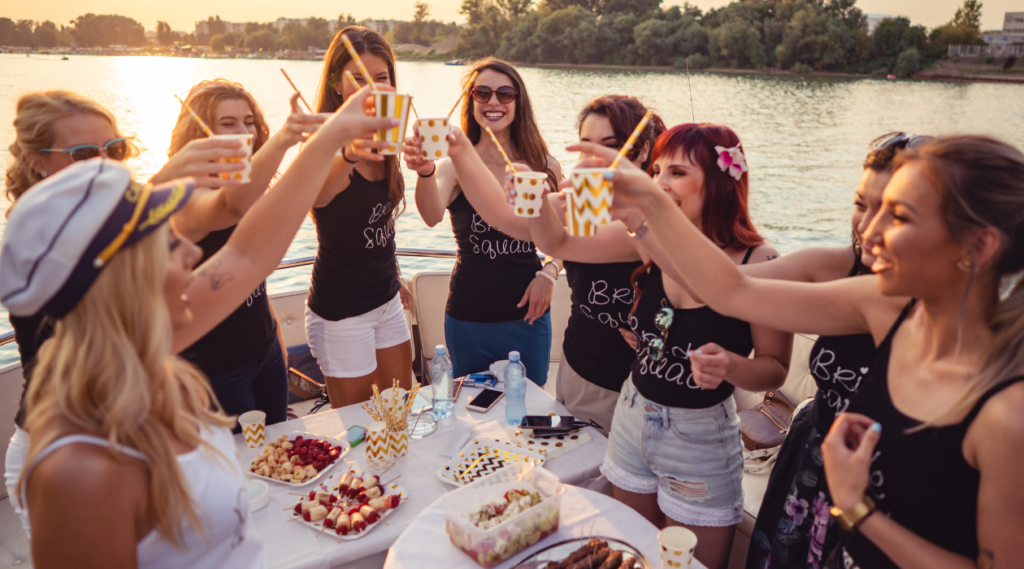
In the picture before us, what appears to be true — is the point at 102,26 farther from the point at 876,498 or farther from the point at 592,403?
the point at 876,498

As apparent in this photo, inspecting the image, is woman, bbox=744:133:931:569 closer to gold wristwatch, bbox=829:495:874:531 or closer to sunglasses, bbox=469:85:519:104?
gold wristwatch, bbox=829:495:874:531

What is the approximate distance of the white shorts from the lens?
8.71ft

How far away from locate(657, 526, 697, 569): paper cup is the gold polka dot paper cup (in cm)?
125

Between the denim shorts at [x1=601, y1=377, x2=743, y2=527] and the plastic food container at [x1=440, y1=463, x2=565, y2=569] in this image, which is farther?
the denim shorts at [x1=601, y1=377, x2=743, y2=527]

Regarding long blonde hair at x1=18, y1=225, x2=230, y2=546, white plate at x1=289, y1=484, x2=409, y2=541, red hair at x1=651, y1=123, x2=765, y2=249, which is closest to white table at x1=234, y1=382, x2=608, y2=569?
white plate at x1=289, y1=484, x2=409, y2=541

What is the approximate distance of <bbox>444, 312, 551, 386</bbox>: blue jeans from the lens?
2.82m

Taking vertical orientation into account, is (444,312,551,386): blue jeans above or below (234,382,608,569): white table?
above

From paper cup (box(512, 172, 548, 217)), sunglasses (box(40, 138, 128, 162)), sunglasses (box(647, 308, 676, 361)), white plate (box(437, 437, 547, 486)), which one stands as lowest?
white plate (box(437, 437, 547, 486))

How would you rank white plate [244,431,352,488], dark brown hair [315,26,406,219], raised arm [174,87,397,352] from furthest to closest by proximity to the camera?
dark brown hair [315,26,406,219] → white plate [244,431,352,488] → raised arm [174,87,397,352]

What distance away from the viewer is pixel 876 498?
1246 mm

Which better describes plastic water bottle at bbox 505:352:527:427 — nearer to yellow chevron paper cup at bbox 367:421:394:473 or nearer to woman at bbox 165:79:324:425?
yellow chevron paper cup at bbox 367:421:394:473

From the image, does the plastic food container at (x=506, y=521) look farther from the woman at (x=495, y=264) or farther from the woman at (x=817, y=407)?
the woman at (x=495, y=264)

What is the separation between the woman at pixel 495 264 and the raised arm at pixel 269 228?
1240 millimetres

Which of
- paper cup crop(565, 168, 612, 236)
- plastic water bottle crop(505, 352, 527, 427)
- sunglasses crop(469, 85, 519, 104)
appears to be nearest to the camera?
paper cup crop(565, 168, 612, 236)
